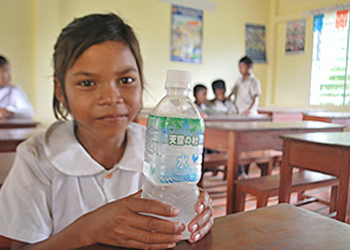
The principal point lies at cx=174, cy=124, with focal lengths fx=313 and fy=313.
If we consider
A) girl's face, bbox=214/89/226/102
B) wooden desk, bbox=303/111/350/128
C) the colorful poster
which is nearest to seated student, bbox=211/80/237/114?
girl's face, bbox=214/89/226/102

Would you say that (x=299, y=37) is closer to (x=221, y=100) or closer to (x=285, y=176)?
(x=285, y=176)

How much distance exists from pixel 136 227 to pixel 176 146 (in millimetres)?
137

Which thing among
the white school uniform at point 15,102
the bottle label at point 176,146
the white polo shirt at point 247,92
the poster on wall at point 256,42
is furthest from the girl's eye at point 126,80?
the poster on wall at point 256,42

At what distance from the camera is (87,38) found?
2.58 feet

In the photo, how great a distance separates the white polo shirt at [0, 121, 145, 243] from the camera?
74cm

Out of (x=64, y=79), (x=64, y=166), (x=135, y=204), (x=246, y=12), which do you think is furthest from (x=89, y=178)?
(x=246, y=12)

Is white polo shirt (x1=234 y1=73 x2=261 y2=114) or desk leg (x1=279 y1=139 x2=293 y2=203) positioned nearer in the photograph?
desk leg (x1=279 y1=139 x2=293 y2=203)

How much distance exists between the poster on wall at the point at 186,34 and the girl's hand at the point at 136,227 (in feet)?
20.2

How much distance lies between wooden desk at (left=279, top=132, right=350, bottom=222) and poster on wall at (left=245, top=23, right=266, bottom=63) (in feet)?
19.6

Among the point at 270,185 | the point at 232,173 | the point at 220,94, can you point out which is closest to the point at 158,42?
the point at 220,94

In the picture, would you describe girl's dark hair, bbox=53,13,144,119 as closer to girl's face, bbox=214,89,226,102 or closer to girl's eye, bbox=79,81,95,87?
girl's eye, bbox=79,81,95,87

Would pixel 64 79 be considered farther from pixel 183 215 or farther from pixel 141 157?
pixel 183 215

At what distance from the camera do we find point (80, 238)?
53 cm

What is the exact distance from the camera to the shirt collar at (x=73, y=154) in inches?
31.1
